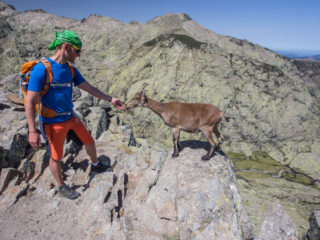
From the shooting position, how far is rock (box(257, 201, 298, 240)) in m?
8.92

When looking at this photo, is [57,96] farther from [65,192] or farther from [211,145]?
[211,145]

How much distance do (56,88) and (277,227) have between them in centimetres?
1151

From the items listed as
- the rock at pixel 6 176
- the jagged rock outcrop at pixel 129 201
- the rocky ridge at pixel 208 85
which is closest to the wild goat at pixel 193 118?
the jagged rock outcrop at pixel 129 201

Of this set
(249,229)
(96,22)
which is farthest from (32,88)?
(96,22)

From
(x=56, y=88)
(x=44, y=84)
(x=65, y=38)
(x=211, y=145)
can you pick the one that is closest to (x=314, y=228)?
(x=211, y=145)

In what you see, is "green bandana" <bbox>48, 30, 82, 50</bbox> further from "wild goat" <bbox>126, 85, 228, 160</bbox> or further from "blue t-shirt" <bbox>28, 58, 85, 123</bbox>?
"wild goat" <bbox>126, 85, 228, 160</bbox>

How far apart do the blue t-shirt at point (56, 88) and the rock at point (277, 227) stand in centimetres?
1028

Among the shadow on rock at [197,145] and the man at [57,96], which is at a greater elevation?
the man at [57,96]

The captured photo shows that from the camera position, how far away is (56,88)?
6461 mm

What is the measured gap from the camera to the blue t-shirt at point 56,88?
5.76 meters

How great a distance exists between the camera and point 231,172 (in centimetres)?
969

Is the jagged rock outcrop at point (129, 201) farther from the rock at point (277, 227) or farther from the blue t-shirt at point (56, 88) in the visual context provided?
the blue t-shirt at point (56, 88)

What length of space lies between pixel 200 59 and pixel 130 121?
197ft

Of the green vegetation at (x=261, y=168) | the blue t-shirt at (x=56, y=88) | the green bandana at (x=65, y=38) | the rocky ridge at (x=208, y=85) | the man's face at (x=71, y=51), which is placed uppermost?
the green bandana at (x=65, y=38)
